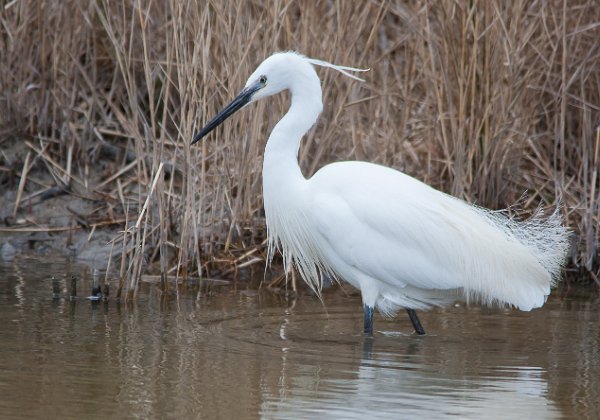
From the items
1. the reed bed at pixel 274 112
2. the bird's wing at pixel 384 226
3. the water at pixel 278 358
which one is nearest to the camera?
the water at pixel 278 358

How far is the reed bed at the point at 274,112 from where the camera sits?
638 centimetres

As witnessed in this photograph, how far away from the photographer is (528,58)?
7160 mm

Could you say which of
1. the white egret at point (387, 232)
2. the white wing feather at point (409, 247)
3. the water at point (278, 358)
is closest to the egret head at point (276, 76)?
the white egret at point (387, 232)

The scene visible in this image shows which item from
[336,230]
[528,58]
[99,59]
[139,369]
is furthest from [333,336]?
[99,59]

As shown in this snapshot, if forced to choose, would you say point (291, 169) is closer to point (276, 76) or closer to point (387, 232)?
A: point (276, 76)

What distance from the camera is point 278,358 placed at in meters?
4.78

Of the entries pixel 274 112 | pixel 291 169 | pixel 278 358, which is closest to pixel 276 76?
pixel 291 169

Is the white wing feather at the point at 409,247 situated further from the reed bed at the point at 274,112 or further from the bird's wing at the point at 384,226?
the reed bed at the point at 274,112

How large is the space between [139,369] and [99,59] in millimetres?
4379

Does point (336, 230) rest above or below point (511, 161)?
below

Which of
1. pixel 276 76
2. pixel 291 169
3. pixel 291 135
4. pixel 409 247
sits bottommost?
pixel 409 247

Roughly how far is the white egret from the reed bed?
3.02ft

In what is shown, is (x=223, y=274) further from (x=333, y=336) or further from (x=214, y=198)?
(x=333, y=336)

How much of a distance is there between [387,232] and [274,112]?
1754 millimetres
